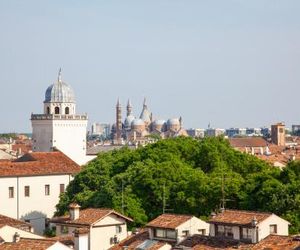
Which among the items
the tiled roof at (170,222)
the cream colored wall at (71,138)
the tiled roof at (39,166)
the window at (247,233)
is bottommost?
the window at (247,233)

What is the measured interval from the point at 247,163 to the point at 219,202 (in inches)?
374

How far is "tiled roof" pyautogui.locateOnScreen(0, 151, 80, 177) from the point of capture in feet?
185

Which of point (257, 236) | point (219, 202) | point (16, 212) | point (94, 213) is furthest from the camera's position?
point (16, 212)

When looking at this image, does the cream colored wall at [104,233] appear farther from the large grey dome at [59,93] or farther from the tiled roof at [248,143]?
the tiled roof at [248,143]

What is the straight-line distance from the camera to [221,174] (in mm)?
45375

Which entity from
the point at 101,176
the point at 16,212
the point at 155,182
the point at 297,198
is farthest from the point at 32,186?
the point at 297,198

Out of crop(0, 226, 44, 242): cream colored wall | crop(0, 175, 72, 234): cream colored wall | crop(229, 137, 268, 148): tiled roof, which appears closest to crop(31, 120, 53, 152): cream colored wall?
crop(0, 175, 72, 234): cream colored wall

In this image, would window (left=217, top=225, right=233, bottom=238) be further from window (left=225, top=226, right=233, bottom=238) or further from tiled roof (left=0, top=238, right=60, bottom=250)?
tiled roof (left=0, top=238, right=60, bottom=250)

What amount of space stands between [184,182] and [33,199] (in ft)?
53.2

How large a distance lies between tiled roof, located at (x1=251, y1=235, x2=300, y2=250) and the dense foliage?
745 cm

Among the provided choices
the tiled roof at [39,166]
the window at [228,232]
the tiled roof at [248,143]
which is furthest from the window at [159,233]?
the tiled roof at [248,143]

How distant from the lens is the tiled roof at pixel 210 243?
29.4 metres

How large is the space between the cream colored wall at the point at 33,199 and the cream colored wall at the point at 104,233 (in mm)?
19057

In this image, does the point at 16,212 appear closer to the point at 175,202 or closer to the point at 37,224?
the point at 37,224
